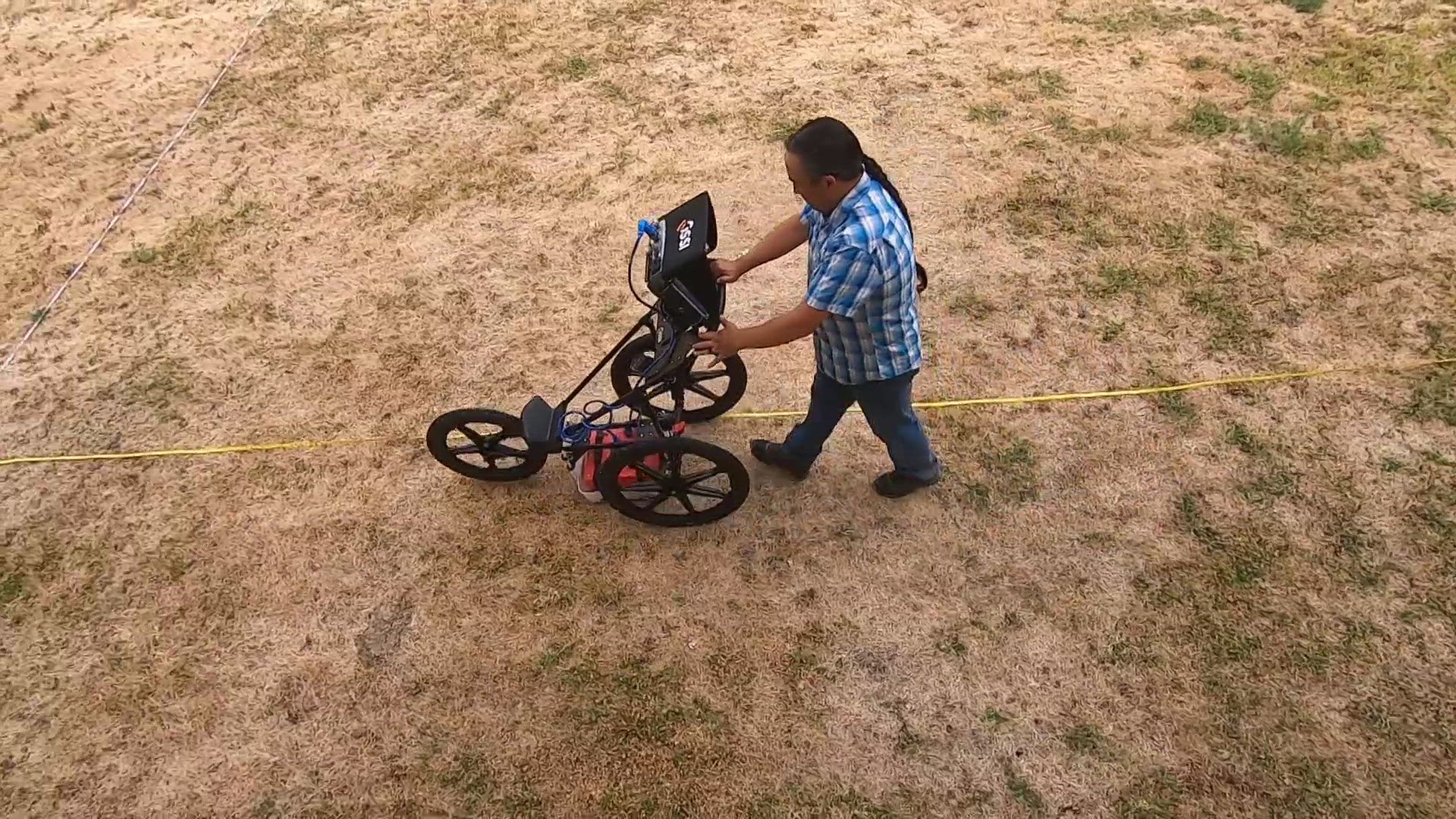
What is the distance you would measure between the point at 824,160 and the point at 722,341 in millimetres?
599

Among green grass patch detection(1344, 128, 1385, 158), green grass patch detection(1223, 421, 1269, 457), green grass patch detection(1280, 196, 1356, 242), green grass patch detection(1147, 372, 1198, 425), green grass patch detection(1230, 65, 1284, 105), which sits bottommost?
green grass patch detection(1223, 421, 1269, 457)

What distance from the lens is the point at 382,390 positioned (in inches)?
148

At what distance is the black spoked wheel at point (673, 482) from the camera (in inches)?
112

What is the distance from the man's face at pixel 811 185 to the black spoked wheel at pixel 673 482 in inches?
35.4

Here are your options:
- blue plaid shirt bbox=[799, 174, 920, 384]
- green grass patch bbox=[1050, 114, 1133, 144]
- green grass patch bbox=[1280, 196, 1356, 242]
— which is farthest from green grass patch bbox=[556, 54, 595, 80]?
green grass patch bbox=[1280, 196, 1356, 242]

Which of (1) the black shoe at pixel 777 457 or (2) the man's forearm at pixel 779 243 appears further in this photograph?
(1) the black shoe at pixel 777 457

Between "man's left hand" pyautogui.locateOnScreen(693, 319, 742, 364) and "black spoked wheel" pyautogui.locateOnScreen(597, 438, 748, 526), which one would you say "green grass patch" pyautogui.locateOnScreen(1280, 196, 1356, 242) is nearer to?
"black spoked wheel" pyautogui.locateOnScreen(597, 438, 748, 526)

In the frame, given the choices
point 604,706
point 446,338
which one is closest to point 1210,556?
point 604,706

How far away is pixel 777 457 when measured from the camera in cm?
329

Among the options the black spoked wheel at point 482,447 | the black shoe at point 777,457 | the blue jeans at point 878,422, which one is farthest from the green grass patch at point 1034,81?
the black spoked wheel at point 482,447

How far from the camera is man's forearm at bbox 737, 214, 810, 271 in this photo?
2633 mm

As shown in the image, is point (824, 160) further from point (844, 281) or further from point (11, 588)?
point (11, 588)

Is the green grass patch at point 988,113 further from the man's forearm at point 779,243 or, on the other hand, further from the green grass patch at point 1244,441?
the man's forearm at point 779,243

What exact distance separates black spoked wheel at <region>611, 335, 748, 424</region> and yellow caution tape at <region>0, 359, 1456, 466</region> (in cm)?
12
